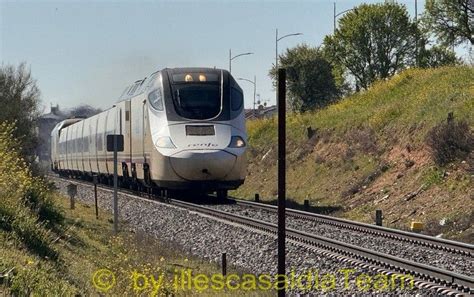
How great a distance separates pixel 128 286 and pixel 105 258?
4.20 meters

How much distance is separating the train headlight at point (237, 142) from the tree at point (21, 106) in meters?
12.1

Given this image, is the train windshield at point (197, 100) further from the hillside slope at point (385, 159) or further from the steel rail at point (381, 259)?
the steel rail at point (381, 259)

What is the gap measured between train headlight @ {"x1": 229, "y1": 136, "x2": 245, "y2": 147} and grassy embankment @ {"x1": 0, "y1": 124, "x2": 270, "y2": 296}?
4531 millimetres

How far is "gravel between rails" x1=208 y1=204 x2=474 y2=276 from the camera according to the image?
14094 millimetres

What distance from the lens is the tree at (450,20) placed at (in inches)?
1967

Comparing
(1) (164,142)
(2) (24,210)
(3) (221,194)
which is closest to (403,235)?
(2) (24,210)

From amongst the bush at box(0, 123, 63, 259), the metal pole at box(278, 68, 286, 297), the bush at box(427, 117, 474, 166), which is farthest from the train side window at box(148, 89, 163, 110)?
the metal pole at box(278, 68, 286, 297)

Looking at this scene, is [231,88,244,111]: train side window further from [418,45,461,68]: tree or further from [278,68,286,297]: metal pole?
[418,45,461,68]: tree

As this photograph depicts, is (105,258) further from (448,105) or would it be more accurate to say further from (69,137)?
(69,137)

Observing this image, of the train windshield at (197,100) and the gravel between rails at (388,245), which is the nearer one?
the gravel between rails at (388,245)

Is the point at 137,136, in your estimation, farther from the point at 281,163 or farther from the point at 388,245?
the point at 281,163

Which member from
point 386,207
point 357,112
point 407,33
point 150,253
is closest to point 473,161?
point 386,207

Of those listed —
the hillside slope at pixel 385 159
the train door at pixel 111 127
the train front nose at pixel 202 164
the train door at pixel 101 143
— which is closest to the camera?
the hillside slope at pixel 385 159

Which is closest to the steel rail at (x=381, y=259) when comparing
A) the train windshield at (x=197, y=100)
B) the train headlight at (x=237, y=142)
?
the train headlight at (x=237, y=142)
